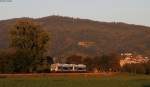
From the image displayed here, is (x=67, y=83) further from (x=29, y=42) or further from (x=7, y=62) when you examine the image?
(x=29, y=42)

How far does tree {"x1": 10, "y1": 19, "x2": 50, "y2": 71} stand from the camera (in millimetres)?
95750

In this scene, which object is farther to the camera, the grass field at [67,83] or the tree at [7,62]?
the tree at [7,62]

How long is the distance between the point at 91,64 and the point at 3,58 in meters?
54.6

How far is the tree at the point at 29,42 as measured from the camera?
9575 cm

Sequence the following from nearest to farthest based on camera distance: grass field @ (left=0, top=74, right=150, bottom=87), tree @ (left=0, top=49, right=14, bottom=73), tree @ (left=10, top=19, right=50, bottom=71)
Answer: grass field @ (left=0, top=74, right=150, bottom=87) → tree @ (left=0, top=49, right=14, bottom=73) → tree @ (left=10, top=19, right=50, bottom=71)

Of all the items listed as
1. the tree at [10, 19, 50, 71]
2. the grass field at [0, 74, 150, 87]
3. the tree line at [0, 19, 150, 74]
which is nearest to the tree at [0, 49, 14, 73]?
the tree line at [0, 19, 150, 74]

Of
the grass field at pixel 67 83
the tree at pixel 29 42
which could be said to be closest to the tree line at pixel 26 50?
the tree at pixel 29 42

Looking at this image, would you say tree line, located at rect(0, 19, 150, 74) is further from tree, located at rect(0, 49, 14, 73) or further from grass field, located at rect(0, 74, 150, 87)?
grass field, located at rect(0, 74, 150, 87)

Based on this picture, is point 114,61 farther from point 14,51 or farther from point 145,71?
point 14,51

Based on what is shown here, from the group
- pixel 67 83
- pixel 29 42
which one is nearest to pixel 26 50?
pixel 29 42

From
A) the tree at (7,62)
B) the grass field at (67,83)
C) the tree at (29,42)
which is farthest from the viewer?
the tree at (29,42)

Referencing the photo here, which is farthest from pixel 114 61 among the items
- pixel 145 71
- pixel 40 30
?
pixel 40 30

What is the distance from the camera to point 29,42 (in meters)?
99.0

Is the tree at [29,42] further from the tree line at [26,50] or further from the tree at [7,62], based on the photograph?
the tree at [7,62]
